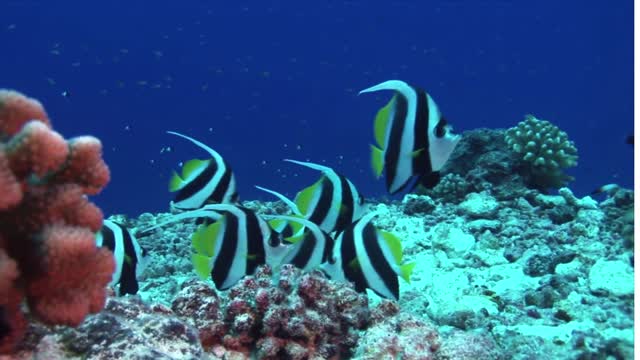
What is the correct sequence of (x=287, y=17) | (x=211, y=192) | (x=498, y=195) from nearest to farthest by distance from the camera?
(x=211, y=192)
(x=498, y=195)
(x=287, y=17)

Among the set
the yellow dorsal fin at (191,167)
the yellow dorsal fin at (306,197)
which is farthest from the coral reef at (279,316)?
the yellow dorsal fin at (191,167)

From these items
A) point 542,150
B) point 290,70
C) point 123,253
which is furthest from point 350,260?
point 290,70

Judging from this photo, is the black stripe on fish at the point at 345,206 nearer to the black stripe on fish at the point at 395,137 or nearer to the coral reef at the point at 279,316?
the coral reef at the point at 279,316

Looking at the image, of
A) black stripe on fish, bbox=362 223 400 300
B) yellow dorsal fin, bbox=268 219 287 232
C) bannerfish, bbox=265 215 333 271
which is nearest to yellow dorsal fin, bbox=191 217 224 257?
bannerfish, bbox=265 215 333 271

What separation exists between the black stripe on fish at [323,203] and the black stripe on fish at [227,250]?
2.35ft

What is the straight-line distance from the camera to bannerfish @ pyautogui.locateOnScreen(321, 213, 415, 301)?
346 cm

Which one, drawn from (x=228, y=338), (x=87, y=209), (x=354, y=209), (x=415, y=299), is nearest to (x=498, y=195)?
(x=415, y=299)

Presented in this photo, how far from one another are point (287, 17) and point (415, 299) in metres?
59.4

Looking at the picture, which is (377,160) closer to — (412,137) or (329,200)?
(412,137)

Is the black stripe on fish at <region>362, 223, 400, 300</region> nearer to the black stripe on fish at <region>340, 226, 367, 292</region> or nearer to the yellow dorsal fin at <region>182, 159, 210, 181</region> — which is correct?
the black stripe on fish at <region>340, 226, 367, 292</region>

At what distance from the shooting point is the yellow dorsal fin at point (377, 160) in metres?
3.07

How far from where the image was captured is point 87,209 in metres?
2.00

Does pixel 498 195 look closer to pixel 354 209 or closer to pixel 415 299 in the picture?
pixel 415 299

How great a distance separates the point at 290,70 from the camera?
65.2 metres
